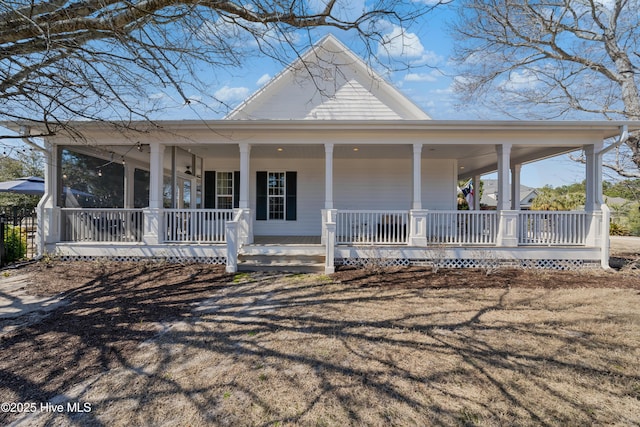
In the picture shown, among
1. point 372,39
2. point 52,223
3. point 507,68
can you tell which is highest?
point 507,68

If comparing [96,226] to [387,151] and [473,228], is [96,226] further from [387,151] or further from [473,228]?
[473,228]

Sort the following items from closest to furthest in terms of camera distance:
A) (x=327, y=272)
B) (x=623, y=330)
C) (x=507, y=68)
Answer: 1. (x=623, y=330)
2. (x=327, y=272)
3. (x=507, y=68)

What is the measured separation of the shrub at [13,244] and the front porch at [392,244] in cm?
104

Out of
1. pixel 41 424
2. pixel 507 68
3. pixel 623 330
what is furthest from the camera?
pixel 507 68

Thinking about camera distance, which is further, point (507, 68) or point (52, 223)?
point (507, 68)

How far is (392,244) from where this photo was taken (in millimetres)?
7797

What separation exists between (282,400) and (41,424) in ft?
5.87

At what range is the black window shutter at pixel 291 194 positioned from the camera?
10.4 metres

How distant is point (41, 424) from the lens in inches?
91.1

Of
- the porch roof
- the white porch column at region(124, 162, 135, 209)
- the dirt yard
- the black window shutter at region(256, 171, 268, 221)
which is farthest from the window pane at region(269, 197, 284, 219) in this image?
the white porch column at region(124, 162, 135, 209)

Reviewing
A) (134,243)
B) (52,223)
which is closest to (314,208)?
(134,243)

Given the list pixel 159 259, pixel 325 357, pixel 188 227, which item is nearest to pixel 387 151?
pixel 188 227

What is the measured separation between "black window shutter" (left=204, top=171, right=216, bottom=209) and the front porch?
245 cm

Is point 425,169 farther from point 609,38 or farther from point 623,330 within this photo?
point 609,38
